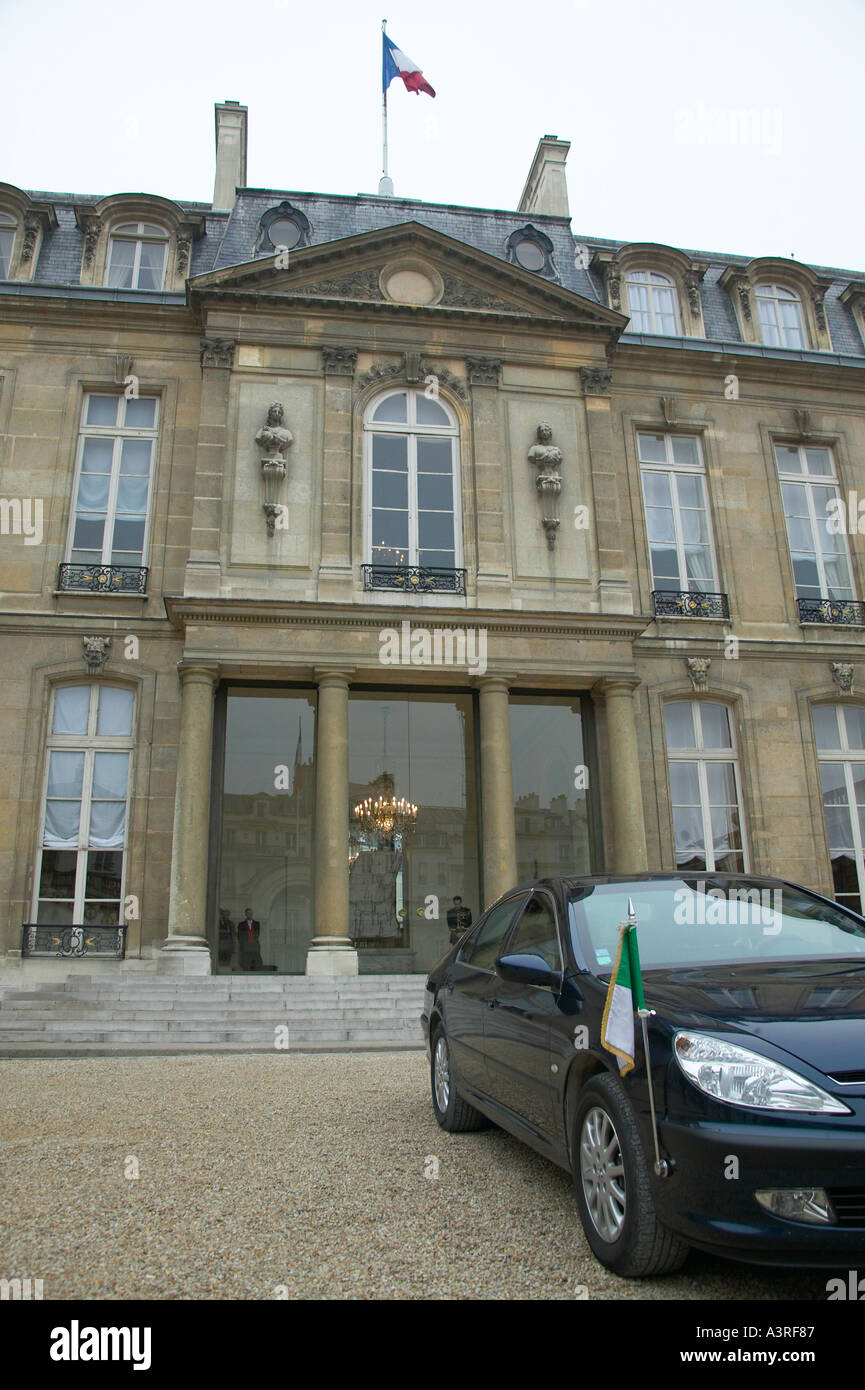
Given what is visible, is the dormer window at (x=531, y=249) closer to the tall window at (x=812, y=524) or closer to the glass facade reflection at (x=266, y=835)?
the tall window at (x=812, y=524)

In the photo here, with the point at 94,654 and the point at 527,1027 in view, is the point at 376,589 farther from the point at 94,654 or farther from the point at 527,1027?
the point at 527,1027

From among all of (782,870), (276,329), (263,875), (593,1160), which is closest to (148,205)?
(276,329)

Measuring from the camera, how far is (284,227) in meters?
18.2

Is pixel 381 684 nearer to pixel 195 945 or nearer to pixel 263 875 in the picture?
pixel 263 875

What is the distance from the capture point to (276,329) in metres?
16.9

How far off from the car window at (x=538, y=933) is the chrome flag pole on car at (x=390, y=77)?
779 inches

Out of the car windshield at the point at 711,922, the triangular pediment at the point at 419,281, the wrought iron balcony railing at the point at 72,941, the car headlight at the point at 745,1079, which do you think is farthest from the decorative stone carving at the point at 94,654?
the car headlight at the point at 745,1079

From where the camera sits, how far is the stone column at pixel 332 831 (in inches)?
551

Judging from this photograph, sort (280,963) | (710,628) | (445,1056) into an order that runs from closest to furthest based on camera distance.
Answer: (445,1056)
(280,963)
(710,628)

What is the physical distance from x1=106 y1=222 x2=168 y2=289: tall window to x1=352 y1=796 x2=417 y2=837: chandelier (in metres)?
10.4

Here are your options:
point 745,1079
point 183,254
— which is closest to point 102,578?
point 183,254

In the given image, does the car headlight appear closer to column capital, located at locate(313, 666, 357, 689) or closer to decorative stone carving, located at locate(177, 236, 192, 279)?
column capital, located at locate(313, 666, 357, 689)

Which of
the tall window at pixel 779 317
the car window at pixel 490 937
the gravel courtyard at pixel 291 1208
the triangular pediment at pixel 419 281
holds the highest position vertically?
the tall window at pixel 779 317

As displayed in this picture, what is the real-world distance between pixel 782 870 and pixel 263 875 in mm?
8562
